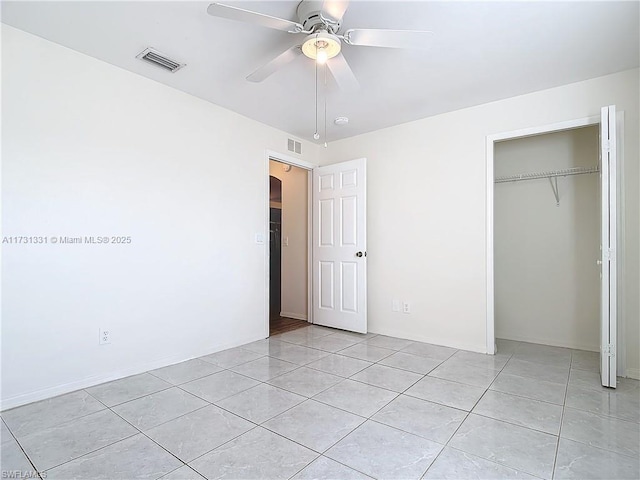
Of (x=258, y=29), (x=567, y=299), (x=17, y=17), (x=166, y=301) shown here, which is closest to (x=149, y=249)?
(x=166, y=301)

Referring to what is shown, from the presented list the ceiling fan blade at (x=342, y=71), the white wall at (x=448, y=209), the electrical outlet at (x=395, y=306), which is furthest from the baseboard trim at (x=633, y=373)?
the ceiling fan blade at (x=342, y=71)

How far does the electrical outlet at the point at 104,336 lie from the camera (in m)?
2.63

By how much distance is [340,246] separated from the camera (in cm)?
435

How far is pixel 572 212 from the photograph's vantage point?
3623mm

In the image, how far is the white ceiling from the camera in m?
2.08

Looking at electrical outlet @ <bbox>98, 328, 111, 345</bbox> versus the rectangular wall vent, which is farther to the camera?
the rectangular wall vent

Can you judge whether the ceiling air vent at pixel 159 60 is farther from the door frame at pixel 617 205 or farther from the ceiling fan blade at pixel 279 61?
the door frame at pixel 617 205

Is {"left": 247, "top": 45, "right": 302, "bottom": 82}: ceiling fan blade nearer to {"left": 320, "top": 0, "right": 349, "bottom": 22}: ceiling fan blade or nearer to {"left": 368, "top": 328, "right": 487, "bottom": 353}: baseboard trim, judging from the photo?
{"left": 320, "top": 0, "right": 349, "bottom": 22}: ceiling fan blade

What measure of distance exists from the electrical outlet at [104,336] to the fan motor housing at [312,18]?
260 cm

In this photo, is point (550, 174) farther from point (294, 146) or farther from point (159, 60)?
point (159, 60)

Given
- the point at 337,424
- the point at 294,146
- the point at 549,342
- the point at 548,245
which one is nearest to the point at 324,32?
the point at 337,424

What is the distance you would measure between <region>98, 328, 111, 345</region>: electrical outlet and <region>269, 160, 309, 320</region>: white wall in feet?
8.93

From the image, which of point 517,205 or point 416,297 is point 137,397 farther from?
point 517,205

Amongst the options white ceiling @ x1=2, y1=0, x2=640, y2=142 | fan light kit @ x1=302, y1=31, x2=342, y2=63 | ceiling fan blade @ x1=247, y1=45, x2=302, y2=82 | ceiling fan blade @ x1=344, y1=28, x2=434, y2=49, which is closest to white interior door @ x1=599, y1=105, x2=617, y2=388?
white ceiling @ x1=2, y1=0, x2=640, y2=142
